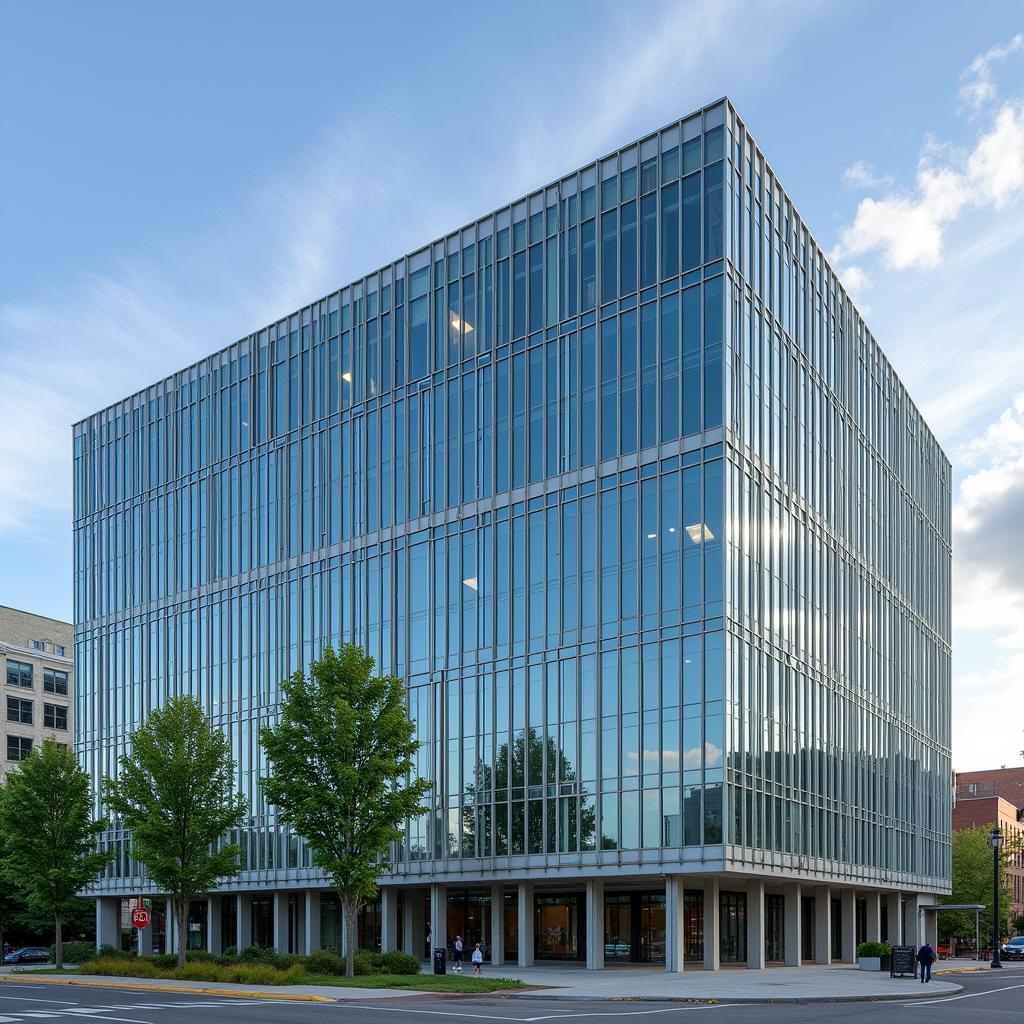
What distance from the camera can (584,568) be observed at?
52156 mm

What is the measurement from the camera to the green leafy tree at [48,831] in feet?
181

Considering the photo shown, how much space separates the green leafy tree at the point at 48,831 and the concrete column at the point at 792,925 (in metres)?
31.6

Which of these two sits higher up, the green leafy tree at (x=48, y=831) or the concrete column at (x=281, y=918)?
the green leafy tree at (x=48, y=831)

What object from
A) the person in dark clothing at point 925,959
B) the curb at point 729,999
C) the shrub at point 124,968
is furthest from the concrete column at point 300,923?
the person in dark clothing at point 925,959

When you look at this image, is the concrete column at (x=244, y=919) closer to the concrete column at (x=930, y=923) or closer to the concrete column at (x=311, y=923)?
the concrete column at (x=311, y=923)

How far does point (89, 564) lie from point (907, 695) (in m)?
51.5

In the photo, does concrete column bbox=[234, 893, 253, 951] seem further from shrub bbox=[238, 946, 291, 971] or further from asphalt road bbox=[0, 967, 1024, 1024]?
asphalt road bbox=[0, 967, 1024, 1024]

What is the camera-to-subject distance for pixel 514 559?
180ft

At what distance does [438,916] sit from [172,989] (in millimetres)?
18019

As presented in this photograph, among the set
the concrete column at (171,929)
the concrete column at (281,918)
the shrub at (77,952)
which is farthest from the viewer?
the concrete column at (171,929)

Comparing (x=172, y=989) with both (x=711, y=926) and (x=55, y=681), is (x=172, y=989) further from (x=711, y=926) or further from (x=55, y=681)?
(x=55, y=681)

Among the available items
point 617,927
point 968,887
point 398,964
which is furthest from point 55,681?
point 968,887

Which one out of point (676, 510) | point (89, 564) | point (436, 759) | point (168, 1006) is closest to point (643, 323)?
point (676, 510)

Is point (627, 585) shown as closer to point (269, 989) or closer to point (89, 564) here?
point (269, 989)
